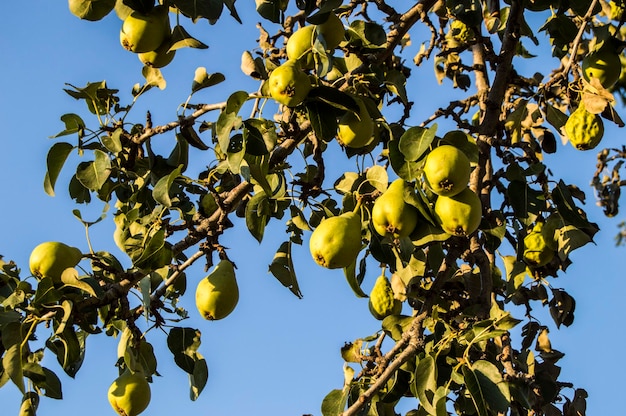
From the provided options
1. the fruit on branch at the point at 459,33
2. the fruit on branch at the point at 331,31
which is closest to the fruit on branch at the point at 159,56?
the fruit on branch at the point at 331,31

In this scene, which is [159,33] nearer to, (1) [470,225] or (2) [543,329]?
(1) [470,225]

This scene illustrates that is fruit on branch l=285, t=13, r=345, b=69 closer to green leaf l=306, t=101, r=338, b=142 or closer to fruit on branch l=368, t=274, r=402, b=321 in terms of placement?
green leaf l=306, t=101, r=338, b=142

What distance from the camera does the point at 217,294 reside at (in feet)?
8.48

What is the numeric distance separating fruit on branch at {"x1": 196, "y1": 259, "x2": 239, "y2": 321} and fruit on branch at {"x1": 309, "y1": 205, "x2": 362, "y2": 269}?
1.09 ft

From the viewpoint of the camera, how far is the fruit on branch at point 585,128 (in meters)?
3.11

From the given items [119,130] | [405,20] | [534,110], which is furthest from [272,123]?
[534,110]

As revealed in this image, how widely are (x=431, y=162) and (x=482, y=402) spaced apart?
77 centimetres

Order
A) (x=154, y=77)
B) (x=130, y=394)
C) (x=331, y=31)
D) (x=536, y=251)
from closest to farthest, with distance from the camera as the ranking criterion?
(x=331, y=31) < (x=130, y=394) < (x=154, y=77) < (x=536, y=251)

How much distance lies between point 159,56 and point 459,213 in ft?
3.50

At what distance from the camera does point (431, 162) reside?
2.32 m

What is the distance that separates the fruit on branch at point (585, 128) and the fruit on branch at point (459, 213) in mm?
926

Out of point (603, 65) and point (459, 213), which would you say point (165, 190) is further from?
point (603, 65)

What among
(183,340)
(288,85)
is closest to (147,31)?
(288,85)

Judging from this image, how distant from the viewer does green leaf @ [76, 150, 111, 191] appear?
115 inches
